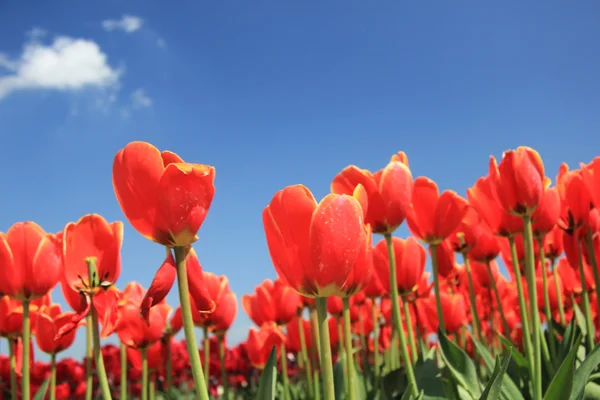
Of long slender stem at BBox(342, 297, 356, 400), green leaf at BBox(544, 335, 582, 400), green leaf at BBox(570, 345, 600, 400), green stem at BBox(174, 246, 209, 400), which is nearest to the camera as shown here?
green stem at BBox(174, 246, 209, 400)

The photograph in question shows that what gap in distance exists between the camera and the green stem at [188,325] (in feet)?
4.40

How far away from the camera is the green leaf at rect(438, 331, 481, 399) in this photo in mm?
2621

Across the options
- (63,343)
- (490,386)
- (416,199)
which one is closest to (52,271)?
(63,343)

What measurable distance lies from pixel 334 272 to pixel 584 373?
1526 millimetres

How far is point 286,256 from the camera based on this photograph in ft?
5.13

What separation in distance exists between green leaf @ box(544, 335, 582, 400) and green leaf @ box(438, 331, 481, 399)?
0.34 m

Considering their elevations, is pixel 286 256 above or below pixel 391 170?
below

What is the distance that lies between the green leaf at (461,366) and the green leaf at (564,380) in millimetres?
344

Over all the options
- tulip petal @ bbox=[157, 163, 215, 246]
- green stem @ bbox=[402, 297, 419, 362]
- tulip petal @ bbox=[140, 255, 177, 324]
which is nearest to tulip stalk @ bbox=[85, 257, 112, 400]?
tulip petal @ bbox=[140, 255, 177, 324]

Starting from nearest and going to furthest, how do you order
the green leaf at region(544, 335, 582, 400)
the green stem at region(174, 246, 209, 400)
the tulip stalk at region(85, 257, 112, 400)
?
the green stem at region(174, 246, 209, 400) → the tulip stalk at region(85, 257, 112, 400) → the green leaf at region(544, 335, 582, 400)

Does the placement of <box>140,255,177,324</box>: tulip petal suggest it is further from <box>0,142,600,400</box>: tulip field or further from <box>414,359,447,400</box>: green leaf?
<box>414,359,447,400</box>: green leaf

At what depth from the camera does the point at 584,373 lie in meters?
2.46

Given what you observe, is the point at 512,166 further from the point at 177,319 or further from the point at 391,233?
the point at 177,319

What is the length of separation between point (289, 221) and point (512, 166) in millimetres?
1523
